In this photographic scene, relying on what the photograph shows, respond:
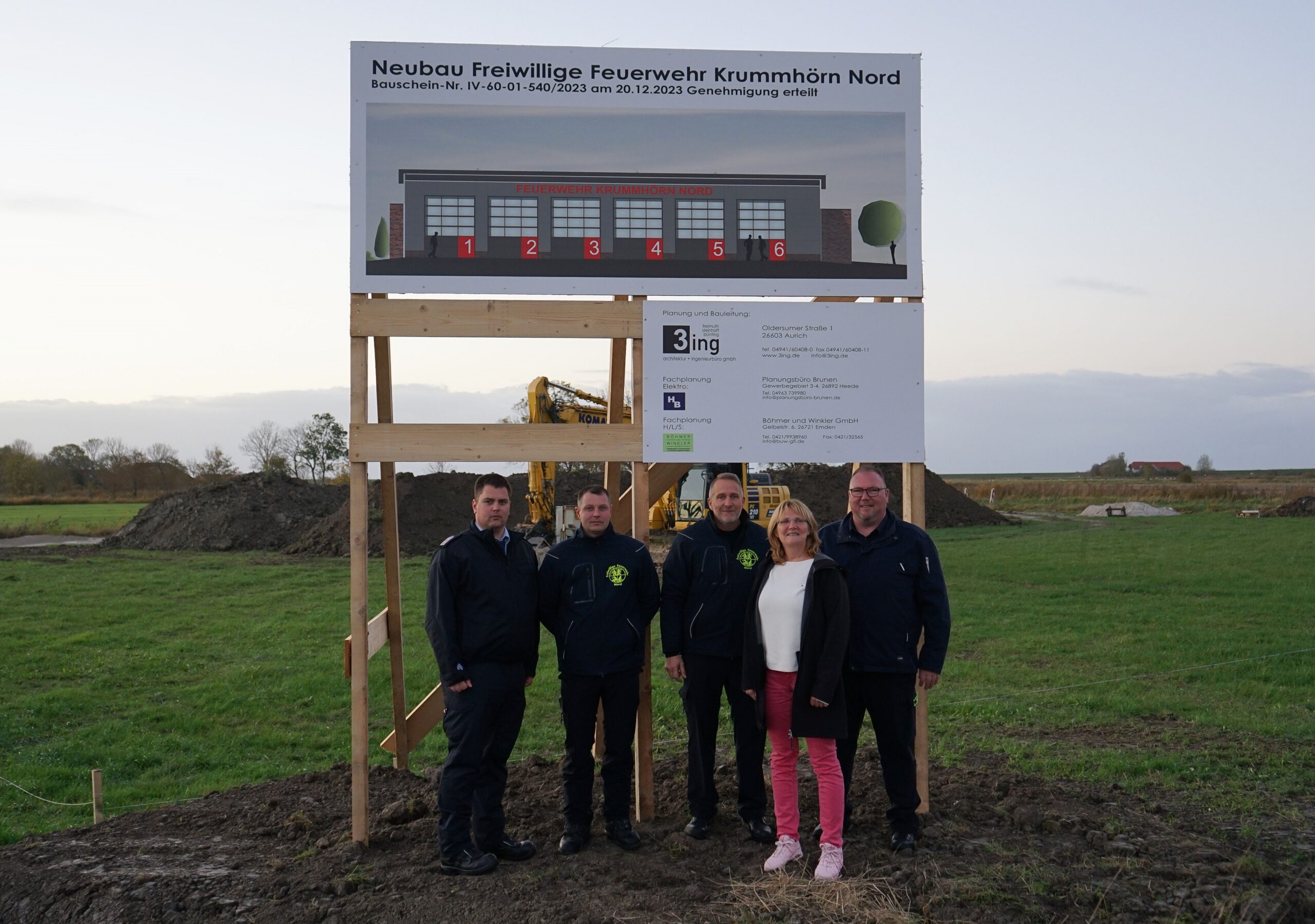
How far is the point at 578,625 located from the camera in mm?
5000

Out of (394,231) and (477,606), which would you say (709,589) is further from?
(394,231)

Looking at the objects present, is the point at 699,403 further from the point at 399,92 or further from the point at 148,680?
the point at 148,680

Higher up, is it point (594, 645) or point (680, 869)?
point (594, 645)

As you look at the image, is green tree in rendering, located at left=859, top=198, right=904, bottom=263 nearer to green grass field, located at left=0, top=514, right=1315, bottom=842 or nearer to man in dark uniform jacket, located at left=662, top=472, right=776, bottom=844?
man in dark uniform jacket, located at left=662, top=472, right=776, bottom=844

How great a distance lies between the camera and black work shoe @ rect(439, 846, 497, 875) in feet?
15.4

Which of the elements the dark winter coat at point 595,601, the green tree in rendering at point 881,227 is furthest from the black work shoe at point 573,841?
the green tree in rendering at point 881,227

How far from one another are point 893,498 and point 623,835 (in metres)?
35.6

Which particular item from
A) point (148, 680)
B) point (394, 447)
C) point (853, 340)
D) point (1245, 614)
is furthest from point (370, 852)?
point (1245, 614)

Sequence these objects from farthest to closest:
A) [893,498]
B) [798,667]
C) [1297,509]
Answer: [893,498] → [1297,509] → [798,667]

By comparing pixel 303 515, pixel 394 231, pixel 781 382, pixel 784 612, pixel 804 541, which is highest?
pixel 394 231

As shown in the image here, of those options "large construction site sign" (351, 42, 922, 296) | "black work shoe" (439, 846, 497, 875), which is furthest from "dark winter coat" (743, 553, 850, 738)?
"large construction site sign" (351, 42, 922, 296)

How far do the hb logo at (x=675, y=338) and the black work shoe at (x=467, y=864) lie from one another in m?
2.75

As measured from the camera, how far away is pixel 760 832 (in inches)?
200

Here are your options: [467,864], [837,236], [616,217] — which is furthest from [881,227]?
[467,864]
